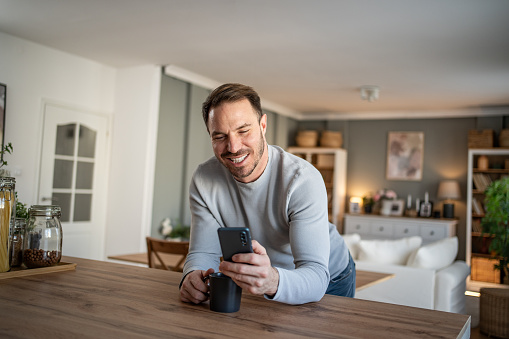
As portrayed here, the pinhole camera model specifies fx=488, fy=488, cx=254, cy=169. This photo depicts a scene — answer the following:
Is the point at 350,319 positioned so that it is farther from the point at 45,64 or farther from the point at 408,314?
the point at 45,64

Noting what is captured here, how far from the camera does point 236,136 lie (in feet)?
4.50

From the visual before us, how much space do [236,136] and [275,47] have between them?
356cm

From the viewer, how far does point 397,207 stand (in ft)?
25.4

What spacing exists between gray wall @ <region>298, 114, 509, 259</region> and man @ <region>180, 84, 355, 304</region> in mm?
6756

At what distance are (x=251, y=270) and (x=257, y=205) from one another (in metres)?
0.41

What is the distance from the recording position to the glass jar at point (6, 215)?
4.55 ft

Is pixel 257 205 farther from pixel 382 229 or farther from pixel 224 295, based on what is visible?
pixel 382 229

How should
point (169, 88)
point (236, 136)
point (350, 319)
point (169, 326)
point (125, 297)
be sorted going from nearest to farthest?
point (169, 326)
point (350, 319)
point (125, 297)
point (236, 136)
point (169, 88)

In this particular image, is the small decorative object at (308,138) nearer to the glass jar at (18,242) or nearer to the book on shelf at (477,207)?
the book on shelf at (477,207)

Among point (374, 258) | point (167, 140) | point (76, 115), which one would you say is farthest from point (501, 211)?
point (76, 115)

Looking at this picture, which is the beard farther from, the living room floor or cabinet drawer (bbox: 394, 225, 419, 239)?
cabinet drawer (bbox: 394, 225, 419, 239)

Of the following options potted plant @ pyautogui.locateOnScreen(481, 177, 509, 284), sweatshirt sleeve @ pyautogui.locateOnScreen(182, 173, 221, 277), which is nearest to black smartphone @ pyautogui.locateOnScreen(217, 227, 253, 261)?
sweatshirt sleeve @ pyautogui.locateOnScreen(182, 173, 221, 277)

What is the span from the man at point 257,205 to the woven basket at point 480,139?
636 centimetres

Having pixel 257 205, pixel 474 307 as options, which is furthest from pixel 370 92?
pixel 257 205
